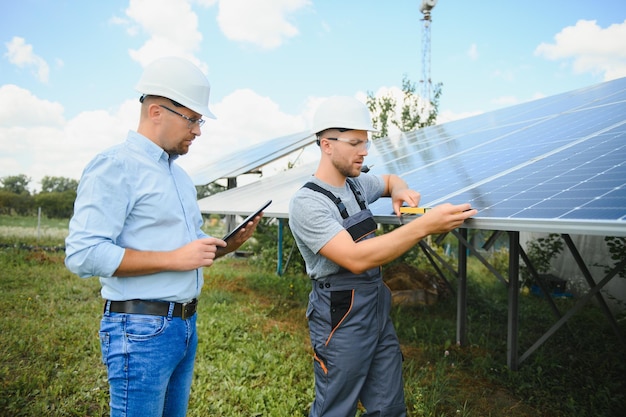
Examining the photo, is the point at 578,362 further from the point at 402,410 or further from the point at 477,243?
the point at 477,243

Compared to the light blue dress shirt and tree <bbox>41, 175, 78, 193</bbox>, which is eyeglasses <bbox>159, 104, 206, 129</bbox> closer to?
the light blue dress shirt

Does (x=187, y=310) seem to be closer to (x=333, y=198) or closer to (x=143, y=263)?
(x=143, y=263)

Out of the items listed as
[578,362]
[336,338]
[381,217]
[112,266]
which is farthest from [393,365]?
[578,362]

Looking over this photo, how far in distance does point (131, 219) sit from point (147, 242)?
0.39 ft

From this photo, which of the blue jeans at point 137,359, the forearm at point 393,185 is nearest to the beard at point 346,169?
the forearm at point 393,185

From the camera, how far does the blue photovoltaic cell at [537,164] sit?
2.46m

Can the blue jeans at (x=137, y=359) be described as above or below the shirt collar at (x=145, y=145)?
below

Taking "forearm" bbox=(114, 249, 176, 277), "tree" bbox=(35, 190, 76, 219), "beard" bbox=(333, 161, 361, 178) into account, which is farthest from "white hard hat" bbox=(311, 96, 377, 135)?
"tree" bbox=(35, 190, 76, 219)

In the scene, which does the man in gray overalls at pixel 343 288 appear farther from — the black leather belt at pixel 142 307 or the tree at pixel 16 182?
the tree at pixel 16 182

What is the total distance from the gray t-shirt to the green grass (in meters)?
1.96

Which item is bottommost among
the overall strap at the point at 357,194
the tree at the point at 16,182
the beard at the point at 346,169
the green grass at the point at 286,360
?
the green grass at the point at 286,360

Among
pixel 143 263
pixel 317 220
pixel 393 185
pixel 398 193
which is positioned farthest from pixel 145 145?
pixel 393 185

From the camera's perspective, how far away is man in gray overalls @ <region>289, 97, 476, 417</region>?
7.92 ft

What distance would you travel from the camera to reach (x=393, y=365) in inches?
102
